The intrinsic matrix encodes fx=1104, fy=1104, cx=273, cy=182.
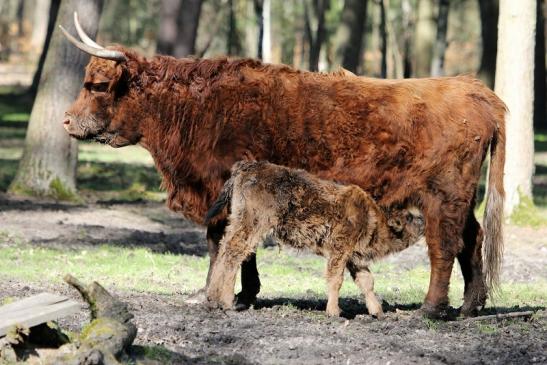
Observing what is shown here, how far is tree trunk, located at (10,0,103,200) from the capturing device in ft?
56.6

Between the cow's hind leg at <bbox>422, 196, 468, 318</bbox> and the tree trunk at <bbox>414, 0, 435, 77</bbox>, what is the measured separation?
23.0m

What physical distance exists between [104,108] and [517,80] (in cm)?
805

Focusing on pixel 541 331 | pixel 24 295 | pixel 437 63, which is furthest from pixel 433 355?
pixel 437 63

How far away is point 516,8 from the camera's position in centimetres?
1585

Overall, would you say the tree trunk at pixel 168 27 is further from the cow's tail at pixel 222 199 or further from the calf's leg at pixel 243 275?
the cow's tail at pixel 222 199

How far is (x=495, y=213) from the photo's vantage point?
31.3 feet

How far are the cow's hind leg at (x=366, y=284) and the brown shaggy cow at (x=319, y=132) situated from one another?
0.46 metres

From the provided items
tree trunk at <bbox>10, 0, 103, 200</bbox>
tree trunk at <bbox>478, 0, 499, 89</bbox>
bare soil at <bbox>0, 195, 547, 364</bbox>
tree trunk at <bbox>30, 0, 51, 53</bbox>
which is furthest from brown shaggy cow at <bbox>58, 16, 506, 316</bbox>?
tree trunk at <bbox>30, 0, 51, 53</bbox>

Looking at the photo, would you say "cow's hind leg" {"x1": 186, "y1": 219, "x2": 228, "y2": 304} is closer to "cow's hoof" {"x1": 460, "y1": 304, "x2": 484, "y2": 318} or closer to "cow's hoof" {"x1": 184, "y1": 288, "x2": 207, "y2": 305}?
"cow's hoof" {"x1": 184, "y1": 288, "x2": 207, "y2": 305}

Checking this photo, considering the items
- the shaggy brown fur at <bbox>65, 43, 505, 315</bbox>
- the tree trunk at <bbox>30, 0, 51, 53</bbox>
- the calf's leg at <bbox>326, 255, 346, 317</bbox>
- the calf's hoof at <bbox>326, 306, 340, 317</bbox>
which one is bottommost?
the calf's hoof at <bbox>326, 306, 340, 317</bbox>

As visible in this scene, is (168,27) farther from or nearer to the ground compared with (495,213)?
farther from the ground

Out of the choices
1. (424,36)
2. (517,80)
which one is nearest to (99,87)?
(517,80)

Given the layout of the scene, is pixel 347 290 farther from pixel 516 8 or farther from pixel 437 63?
pixel 437 63

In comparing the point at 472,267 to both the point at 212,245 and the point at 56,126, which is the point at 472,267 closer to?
the point at 212,245
